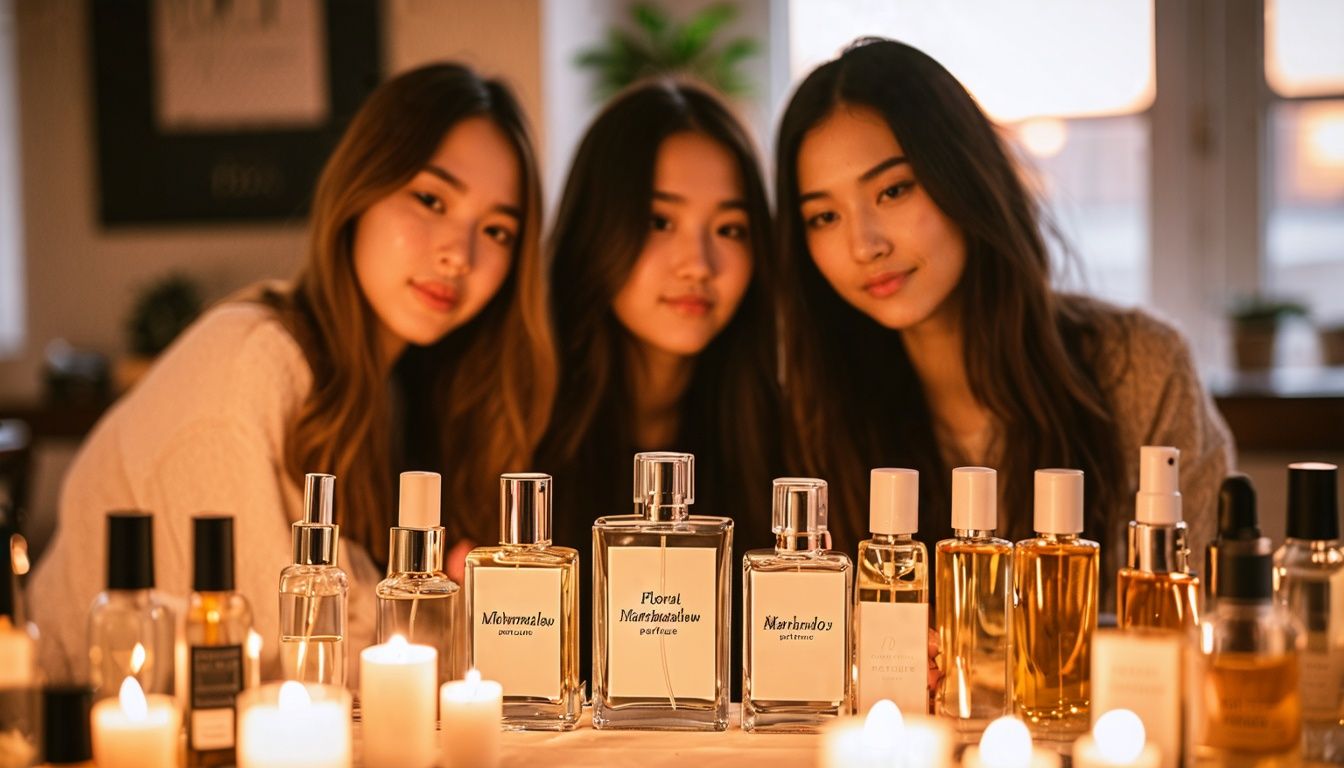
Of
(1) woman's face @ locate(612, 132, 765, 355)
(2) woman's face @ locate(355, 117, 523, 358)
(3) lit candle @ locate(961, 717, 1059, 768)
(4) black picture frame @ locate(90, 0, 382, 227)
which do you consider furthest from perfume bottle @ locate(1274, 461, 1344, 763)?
(4) black picture frame @ locate(90, 0, 382, 227)

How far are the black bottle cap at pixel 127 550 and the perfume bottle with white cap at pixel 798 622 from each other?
42 cm

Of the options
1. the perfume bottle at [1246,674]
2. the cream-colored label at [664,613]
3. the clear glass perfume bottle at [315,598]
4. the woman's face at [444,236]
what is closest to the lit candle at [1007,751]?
the perfume bottle at [1246,674]

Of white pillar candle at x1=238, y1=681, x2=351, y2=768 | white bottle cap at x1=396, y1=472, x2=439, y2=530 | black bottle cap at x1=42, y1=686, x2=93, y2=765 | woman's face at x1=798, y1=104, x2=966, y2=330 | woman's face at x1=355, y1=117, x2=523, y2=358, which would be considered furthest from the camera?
woman's face at x1=355, y1=117, x2=523, y2=358

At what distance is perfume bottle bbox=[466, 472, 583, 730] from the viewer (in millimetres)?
952

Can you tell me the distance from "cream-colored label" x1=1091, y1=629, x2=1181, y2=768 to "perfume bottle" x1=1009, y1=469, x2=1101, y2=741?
0.30 ft

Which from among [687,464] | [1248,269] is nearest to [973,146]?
[687,464]

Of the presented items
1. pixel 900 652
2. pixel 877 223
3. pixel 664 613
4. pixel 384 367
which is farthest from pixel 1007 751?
pixel 384 367

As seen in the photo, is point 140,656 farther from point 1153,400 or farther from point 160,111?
point 160,111

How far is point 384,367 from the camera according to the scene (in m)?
1.66

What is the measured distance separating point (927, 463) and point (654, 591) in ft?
2.17

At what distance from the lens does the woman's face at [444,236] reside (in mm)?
1595

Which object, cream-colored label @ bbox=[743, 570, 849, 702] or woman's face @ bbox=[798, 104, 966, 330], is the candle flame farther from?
woman's face @ bbox=[798, 104, 966, 330]

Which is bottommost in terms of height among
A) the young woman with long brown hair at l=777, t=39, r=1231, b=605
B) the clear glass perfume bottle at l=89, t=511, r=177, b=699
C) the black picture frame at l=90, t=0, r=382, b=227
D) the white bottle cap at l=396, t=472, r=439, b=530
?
the clear glass perfume bottle at l=89, t=511, r=177, b=699

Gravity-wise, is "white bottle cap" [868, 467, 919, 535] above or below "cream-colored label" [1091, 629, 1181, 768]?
above
